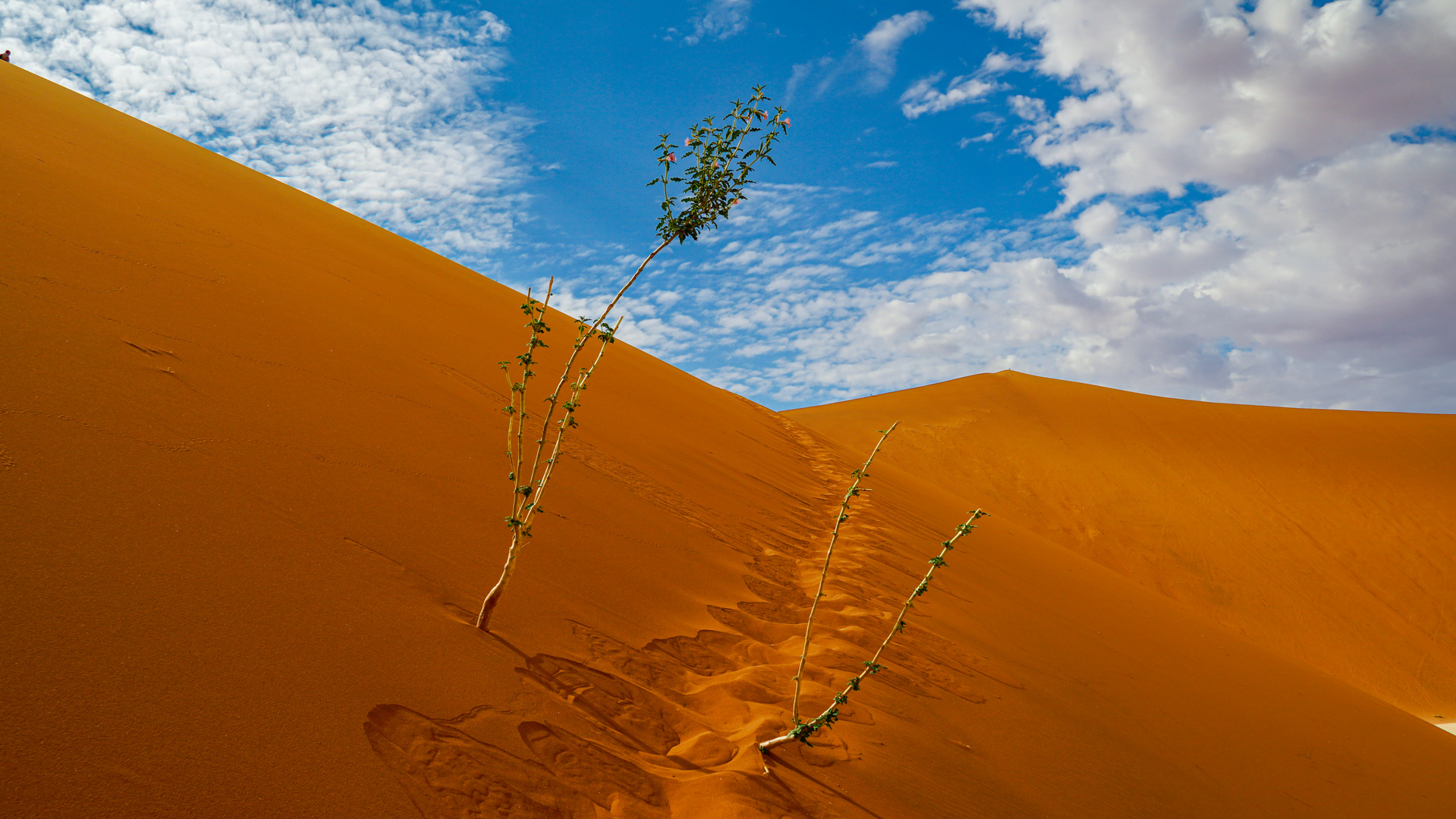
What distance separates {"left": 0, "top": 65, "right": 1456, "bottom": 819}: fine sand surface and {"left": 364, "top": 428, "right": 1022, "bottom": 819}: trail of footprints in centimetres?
1

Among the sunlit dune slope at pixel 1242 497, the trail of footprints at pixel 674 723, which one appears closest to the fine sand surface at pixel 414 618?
the trail of footprints at pixel 674 723

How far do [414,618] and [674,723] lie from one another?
95 centimetres

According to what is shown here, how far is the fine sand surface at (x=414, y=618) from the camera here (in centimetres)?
160

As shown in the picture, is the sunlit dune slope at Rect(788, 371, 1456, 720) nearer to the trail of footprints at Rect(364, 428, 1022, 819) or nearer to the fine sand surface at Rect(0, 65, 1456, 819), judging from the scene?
the fine sand surface at Rect(0, 65, 1456, 819)

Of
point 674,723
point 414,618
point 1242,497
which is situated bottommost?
point 674,723

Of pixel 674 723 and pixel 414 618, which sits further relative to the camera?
pixel 674 723

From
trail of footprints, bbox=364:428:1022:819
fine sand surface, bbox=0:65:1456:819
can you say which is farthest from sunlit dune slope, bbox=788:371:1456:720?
trail of footprints, bbox=364:428:1022:819

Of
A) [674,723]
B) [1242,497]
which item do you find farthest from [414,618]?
[1242,497]

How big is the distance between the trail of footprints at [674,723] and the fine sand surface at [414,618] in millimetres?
12

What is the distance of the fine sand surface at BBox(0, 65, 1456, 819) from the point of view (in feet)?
5.26

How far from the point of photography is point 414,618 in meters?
2.22

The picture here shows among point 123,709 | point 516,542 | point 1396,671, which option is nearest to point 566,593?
point 516,542

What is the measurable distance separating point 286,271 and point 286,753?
178 inches

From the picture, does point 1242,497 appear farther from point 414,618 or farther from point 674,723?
point 414,618
